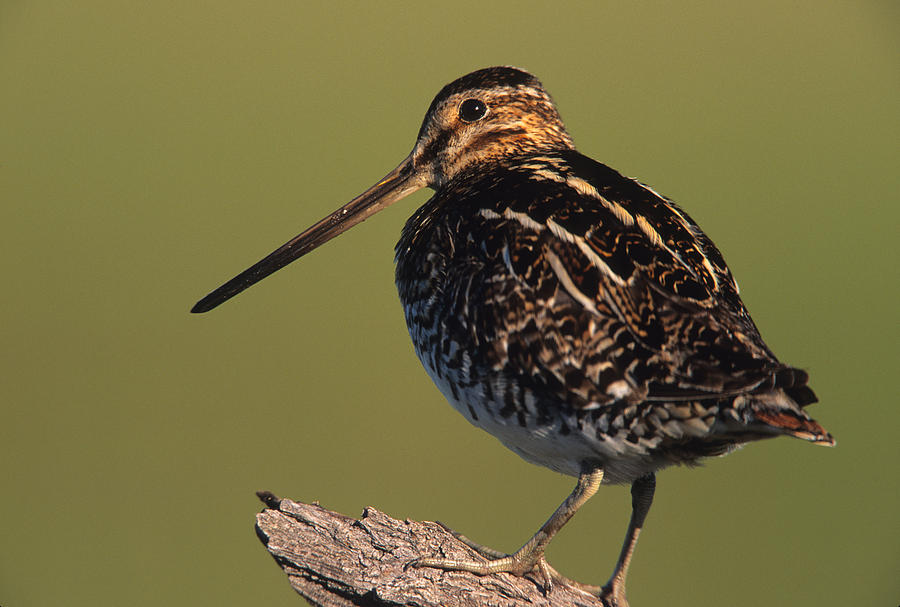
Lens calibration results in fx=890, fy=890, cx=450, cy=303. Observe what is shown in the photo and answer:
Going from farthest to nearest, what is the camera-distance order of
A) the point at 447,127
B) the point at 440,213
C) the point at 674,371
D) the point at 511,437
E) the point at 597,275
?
the point at 447,127 → the point at 440,213 → the point at 511,437 → the point at 597,275 → the point at 674,371

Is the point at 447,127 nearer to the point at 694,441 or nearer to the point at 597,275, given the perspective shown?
the point at 597,275

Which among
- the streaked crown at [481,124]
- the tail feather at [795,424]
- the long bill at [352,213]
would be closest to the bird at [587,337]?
the tail feather at [795,424]

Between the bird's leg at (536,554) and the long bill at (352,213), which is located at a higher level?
the long bill at (352,213)

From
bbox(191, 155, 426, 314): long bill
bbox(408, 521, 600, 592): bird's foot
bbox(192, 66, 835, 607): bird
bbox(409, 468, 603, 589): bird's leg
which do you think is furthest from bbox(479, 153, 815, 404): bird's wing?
bbox(191, 155, 426, 314): long bill

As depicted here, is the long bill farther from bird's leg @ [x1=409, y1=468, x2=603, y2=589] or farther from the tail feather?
the tail feather

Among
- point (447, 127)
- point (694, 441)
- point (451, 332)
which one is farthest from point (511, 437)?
point (447, 127)

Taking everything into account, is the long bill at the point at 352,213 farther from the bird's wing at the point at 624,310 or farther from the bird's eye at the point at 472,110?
the bird's wing at the point at 624,310
